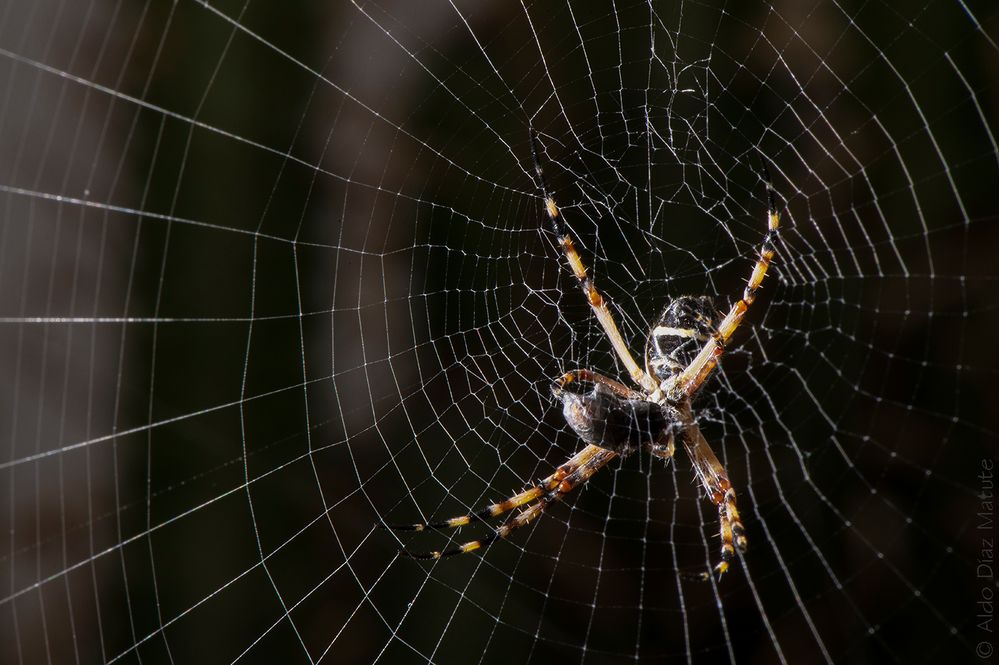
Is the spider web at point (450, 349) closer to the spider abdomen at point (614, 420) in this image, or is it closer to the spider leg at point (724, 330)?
the spider leg at point (724, 330)

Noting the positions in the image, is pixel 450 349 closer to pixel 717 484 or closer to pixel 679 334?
pixel 679 334

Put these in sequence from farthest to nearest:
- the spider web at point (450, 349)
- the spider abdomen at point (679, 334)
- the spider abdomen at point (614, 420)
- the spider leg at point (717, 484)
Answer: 1. the spider web at point (450, 349)
2. the spider leg at point (717, 484)
3. the spider abdomen at point (679, 334)
4. the spider abdomen at point (614, 420)

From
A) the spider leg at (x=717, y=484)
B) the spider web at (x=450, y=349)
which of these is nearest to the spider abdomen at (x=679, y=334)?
the spider leg at (x=717, y=484)

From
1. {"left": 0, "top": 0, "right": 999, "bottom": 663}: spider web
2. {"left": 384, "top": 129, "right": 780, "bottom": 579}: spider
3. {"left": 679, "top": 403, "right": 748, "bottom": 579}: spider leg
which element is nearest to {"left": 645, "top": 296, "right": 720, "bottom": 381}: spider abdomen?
{"left": 384, "top": 129, "right": 780, "bottom": 579}: spider

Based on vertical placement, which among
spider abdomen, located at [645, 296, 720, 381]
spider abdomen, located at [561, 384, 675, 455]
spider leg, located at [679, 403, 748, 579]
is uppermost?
spider abdomen, located at [645, 296, 720, 381]

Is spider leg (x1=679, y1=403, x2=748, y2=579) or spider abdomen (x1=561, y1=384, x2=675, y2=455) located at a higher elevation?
spider abdomen (x1=561, y1=384, x2=675, y2=455)

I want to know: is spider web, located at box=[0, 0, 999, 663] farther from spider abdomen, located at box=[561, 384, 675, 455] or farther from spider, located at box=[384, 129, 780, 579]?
spider abdomen, located at box=[561, 384, 675, 455]
